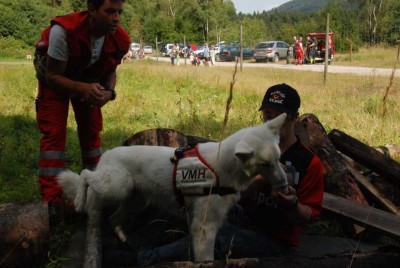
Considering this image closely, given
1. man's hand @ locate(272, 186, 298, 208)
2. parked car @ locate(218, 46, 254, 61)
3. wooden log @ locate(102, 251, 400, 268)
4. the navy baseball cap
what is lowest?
wooden log @ locate(102, 251, 400, 268)

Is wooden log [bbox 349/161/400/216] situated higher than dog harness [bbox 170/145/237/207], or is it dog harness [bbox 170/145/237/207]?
dog harness [bbox 170/145/237/207]

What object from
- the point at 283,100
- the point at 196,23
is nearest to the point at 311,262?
the point at 283,100

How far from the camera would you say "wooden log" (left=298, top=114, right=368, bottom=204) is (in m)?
4.10

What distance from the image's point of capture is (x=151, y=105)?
1046 centimetres

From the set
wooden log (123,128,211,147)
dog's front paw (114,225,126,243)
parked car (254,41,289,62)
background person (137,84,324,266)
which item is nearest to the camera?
background person (137,84,324,266)

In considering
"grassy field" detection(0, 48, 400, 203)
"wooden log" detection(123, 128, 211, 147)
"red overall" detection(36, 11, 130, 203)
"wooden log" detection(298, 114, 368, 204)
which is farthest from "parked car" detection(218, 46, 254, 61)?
"red overall" detection(36, 11, 130, 203)

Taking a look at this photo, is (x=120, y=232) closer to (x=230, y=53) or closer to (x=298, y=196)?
(x=298, y=196)

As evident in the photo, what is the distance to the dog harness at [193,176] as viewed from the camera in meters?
3.07

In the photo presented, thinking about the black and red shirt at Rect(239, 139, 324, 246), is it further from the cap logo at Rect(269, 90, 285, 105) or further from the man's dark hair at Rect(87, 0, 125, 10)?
the man's dark hair at Rect(87, 0, 125, 10)

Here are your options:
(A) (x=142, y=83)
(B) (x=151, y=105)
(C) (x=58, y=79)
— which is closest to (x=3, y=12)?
(A) (x=142, y=83)

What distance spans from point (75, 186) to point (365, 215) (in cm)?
257

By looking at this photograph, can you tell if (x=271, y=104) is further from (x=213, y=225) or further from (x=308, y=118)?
(x=308, y=118)

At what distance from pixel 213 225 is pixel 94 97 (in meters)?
1.65

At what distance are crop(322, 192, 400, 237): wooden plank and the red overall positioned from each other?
256 cm
